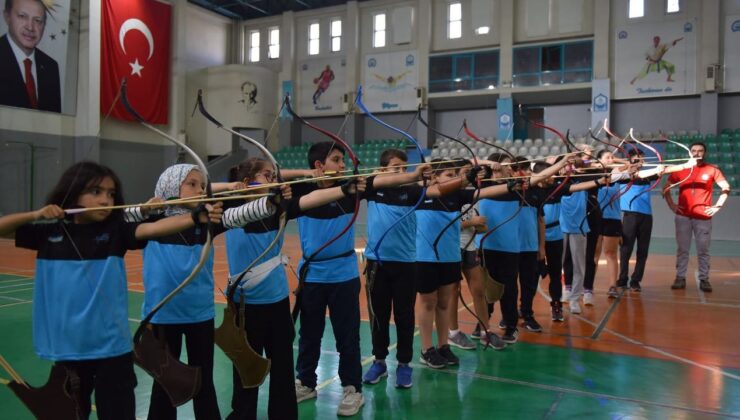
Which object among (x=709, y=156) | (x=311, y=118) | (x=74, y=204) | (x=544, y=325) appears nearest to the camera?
(x=74, y=204)

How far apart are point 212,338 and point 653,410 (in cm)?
232

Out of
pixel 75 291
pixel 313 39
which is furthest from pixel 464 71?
pixel 75 291

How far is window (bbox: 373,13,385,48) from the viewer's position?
20.2m

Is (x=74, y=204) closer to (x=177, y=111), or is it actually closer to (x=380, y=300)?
(x=380, y=300)

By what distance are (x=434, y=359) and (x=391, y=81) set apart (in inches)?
685

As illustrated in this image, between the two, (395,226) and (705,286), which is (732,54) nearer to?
(705,286)

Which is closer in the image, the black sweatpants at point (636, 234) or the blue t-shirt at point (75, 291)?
the blue t-shirt at point (75, 291)

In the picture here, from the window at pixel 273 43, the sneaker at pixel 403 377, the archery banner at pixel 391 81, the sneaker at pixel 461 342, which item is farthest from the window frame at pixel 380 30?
the sneaker at pixel 403 377

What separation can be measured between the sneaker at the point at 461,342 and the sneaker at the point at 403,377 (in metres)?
0.89

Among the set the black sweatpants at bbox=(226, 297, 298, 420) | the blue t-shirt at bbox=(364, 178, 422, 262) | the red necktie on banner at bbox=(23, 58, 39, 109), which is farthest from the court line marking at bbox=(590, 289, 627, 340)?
the red necktie on banner at bbox=(23, 58, 39, 109)

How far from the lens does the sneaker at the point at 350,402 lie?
2824 mm

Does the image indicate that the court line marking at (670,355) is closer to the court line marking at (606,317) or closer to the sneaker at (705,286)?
the court line marking at (606,317)

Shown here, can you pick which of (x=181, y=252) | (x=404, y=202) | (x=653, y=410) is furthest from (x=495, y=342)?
(x=181, y=252)

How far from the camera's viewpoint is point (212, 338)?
7.59 feet
